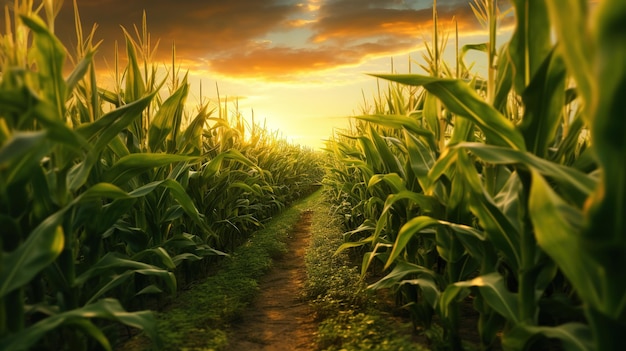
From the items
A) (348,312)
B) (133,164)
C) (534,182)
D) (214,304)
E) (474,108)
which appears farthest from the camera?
(214,304)

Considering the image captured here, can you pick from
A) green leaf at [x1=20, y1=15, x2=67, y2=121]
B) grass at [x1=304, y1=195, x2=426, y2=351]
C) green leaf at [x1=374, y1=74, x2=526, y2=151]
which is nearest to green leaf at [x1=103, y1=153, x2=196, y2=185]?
green leaf at [x1=20, y1=15, x2=67, y2=121]

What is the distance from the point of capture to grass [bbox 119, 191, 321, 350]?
2.75m

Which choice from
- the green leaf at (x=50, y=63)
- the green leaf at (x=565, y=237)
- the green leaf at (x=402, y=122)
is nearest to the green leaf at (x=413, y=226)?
the green leaf at (x=402, y=122)

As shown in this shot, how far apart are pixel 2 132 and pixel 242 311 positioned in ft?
8.46

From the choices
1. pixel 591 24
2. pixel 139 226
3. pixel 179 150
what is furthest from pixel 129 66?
pixel 591 24

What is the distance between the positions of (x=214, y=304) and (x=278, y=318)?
1.95 feet

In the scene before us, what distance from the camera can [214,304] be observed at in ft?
11.6

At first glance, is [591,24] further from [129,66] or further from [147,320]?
[129,66]

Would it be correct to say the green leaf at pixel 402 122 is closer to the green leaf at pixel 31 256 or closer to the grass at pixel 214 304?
the green leaf at pixel 31 256

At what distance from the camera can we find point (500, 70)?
1898mm

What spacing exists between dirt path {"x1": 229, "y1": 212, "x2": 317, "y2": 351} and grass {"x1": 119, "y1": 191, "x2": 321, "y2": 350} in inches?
4.5

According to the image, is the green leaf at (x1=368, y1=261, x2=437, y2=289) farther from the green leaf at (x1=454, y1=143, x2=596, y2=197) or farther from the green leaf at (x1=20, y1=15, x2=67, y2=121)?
the green leaf at (x1=20, y1=15, x2=67, y2=121)

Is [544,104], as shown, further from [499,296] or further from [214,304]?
[214,304]

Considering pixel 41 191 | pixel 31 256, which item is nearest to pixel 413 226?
pixel 31 256
